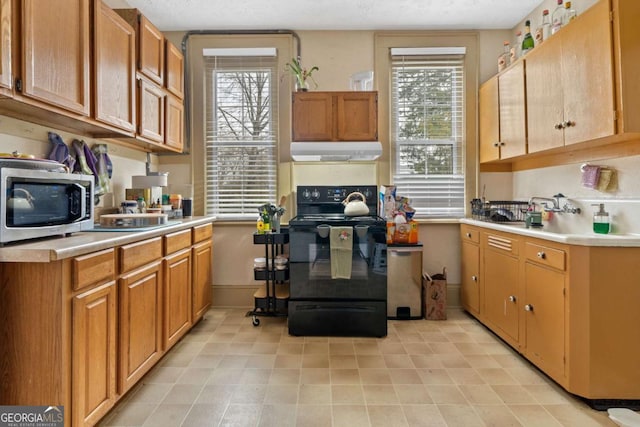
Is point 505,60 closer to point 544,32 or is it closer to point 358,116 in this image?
point 544,32

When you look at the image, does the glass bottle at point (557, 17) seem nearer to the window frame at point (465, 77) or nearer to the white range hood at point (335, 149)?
the window frame at point (465, 77)

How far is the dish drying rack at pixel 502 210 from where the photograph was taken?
9.08 feet

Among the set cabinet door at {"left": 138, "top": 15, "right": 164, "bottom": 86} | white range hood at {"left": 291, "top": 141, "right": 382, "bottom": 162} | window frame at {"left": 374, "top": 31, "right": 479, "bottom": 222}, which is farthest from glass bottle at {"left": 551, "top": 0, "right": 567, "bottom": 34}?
cabinet door at {"left": 138, "top": 15, "right": 164, "bottom": 86}

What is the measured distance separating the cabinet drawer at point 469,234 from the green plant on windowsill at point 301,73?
194 cm

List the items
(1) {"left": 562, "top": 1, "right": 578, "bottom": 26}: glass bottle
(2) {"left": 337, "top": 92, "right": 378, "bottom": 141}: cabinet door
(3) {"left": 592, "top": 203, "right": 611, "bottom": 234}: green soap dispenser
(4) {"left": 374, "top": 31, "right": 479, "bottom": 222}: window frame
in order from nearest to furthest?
(3) {"left": 592, "top": 203, "right": 611, "bottom": 234}: green soap dispenser < (1) {"left": 562, "top": 1, "right": 578, "bottom": 26}: glass bottle < (2) {"left": 337, "top": 92, "right": 378, "bottom": 141}: cabinet door < (4) {"left": 374, "top": 31, "right": 479, "bottom": 222}: window frame

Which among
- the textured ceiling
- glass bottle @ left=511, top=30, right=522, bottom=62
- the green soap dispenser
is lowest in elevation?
the green soap dispenser

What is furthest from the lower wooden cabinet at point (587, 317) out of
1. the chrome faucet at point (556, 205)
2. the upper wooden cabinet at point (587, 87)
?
the upper wooden cabinet at point (587, 87)

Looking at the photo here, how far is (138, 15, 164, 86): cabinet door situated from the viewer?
233cm

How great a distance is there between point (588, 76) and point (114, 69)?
9.17 ft

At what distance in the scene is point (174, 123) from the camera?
9.52ft

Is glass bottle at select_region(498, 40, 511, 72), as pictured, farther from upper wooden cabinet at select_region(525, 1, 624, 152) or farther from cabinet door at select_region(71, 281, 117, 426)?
cabinet door at select_region(71, 281, 117, 426)

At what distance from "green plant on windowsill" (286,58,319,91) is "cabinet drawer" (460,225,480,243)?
1.94m

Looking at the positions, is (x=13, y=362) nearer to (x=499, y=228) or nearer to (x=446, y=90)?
(x=499, y=228)

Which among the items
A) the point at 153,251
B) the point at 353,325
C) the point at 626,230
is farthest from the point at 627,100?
the point at 153,251
